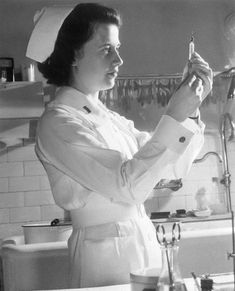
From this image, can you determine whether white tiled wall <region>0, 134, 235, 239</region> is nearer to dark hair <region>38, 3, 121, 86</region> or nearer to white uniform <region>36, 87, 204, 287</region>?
dark hair <region>38, 3, 121, 86</region>

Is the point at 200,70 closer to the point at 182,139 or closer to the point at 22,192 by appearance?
→ the point at 182,139

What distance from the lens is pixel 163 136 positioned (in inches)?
49.7

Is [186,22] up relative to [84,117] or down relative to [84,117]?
up

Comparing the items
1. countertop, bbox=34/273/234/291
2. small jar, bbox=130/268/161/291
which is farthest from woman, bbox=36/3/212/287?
small jar, bbox=130/268/161/291

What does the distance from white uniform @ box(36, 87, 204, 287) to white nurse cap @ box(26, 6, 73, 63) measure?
24 centimetres

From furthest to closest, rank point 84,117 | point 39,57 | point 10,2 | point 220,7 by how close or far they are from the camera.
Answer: point 220,7
point 10,2
point 39,57
point 84,117

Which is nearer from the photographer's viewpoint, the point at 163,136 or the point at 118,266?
the point at 163,136

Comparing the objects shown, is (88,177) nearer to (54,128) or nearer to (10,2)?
(54,128)

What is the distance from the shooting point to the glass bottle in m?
0.92

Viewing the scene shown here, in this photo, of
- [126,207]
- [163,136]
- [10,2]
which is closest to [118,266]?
[126,207]

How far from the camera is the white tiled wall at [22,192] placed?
434cm

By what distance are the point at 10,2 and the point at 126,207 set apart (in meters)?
3.75

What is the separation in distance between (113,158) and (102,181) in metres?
0.07

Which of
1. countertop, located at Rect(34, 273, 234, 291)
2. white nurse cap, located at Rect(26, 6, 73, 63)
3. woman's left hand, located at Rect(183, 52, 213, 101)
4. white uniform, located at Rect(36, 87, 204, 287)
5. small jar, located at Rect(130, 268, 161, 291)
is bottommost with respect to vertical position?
countertop, located at Rect(34, 273, 234, 291)
